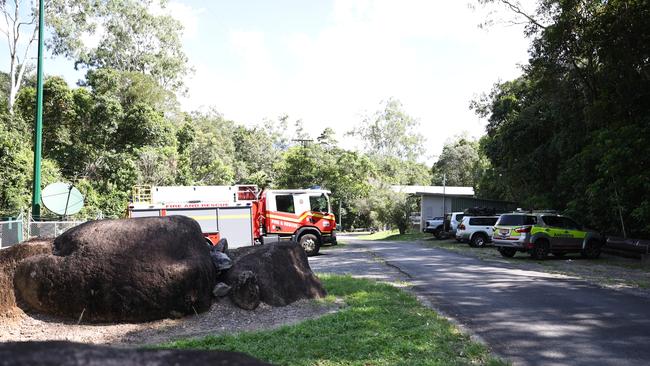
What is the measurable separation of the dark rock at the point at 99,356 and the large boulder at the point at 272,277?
657 cm

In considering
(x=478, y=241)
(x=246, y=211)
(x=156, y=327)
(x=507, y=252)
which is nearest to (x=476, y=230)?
(x=478, y=241)

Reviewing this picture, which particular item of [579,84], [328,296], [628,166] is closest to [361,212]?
[579,84]

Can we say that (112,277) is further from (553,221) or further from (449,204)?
(449,204)

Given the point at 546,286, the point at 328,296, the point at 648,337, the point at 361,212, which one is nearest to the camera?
the point at 648,337

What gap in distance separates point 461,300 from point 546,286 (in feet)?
10.0

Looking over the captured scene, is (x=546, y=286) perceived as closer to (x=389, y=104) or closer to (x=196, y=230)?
(x=196, y=230)

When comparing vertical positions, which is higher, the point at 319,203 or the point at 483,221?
the point at 319,203

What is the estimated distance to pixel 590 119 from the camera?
22.6 m

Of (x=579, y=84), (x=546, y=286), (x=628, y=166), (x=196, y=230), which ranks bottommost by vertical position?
(x=546, y=286)

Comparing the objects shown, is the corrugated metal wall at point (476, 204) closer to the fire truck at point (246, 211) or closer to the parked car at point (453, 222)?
the parked car at point (453, 222)

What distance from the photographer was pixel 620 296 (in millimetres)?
11164

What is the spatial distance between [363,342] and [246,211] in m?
14.1

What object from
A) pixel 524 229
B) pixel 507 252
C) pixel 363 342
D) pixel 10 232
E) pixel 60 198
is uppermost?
pixel 60 198

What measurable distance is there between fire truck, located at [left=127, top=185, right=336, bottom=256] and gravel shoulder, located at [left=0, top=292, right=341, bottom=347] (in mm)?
11028
